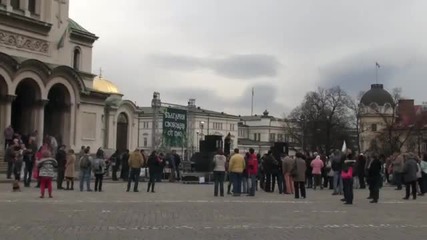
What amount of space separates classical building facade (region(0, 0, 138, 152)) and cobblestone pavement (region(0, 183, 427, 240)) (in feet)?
74.0

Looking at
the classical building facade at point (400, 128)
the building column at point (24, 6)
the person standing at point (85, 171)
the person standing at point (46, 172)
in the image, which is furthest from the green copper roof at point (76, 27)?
the classical building facade at point (400, 128)

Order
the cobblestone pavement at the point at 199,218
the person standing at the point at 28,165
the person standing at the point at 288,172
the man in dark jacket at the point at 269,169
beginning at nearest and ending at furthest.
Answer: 1. the cobblestone pavement at the point at 199,218
2. the person standing at the point at 288,172
3. the person standing at the point at 28,165
4. the man in dark jacket at the point at 269,169

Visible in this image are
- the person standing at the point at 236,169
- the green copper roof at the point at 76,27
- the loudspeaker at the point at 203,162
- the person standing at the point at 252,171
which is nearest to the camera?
the person standing at the point at 236,169

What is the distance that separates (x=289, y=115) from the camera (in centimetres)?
10319

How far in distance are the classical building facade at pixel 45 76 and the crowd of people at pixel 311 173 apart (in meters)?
20.0

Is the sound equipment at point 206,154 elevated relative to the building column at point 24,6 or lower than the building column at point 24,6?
lower

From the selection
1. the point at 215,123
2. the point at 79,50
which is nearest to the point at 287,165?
the point at 79,50

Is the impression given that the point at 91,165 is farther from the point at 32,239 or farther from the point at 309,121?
the point at 309,121

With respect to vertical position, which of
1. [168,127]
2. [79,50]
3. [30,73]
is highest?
[79,50]

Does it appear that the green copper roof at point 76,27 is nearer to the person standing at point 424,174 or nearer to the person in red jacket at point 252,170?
the person in red jacket at point 252,170

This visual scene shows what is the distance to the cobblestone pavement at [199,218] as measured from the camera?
513 inches

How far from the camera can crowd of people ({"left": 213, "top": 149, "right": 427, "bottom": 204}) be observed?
22.9 meters

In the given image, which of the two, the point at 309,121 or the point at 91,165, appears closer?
the point at 91,165

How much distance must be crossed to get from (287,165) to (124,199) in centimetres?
815
